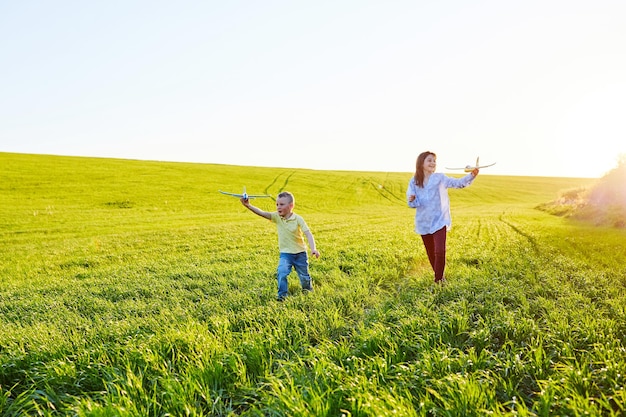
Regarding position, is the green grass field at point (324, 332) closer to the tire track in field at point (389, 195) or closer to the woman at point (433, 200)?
the woman at point (433, 200)

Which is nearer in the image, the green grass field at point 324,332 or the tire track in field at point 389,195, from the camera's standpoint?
the green grass field at point 324,332

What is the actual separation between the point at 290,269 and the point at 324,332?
2279 mm

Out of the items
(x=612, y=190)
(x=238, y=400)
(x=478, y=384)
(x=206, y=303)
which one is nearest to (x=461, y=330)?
(x=478, y=384)

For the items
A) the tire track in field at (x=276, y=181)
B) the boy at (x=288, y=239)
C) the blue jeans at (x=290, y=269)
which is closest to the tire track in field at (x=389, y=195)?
the tire track in field at (x=276, y=181)

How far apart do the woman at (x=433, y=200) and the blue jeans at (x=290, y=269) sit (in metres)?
2.38

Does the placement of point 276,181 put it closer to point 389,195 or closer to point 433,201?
point 389,195

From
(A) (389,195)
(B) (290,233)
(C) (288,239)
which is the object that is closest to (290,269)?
(C) (288,239)

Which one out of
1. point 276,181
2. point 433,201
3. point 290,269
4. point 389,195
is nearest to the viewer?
point 290,269

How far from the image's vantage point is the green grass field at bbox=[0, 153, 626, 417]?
3598 mm

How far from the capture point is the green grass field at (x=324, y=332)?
3598 mm

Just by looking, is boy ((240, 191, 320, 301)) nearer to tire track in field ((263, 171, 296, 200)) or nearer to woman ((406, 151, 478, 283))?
woman ((406, 151, 478, 283))

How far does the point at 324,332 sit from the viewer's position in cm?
550

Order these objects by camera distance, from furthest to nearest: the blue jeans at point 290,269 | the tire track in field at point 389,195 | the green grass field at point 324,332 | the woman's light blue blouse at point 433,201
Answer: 1. the tire track in field at point 389,195
2. the woman's light blue blouse at point 433,201
3. the blue jeans at point 290,269
4. the green grass field at point 324,332

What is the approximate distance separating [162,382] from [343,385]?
1.73 meters
